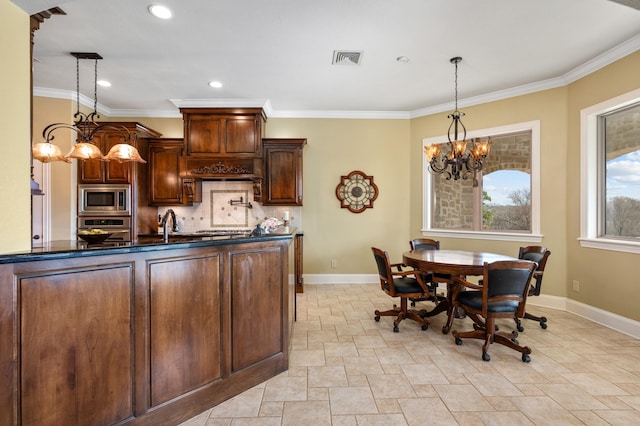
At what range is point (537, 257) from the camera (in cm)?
356

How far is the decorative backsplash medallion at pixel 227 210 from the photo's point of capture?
5.34 metres

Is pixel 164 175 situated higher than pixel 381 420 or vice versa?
pixel 164 175

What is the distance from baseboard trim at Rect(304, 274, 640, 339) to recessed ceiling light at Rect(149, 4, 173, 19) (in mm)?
4076

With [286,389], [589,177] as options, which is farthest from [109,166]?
[589,177]

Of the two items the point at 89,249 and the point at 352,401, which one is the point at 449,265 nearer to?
the point at 352,401

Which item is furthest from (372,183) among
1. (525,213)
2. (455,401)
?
(455,401)

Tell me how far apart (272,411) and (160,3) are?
323 centimetres

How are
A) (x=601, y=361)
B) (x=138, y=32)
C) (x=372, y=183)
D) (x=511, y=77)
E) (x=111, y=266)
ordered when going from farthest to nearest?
1. (x=372, y=183)
2. (x=511, y=77)
3. (x=138, y=32)
4. (x=601, y=361)
5. (x=111, y=266)

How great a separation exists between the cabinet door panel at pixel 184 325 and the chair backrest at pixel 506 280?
2185 millimetres

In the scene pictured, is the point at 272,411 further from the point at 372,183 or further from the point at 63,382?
the point at 372,183

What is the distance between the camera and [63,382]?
151 cm

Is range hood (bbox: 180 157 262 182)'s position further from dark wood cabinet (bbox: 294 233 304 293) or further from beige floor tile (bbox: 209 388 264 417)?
beige floor tile (bbox: 209 388 264 417)

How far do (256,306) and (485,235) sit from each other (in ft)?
12.4

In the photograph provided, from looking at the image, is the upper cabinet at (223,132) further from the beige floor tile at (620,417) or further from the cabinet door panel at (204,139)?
the beige floor tile at (620,417)
